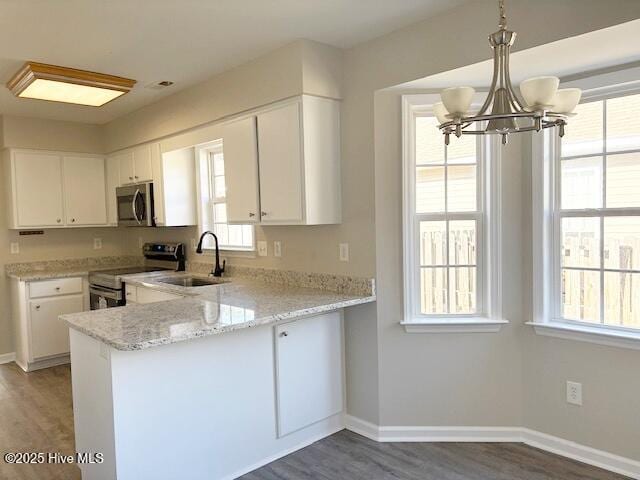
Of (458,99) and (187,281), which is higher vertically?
(458,99)

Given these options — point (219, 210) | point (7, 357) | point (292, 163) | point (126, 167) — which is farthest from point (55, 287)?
point (292, 163)

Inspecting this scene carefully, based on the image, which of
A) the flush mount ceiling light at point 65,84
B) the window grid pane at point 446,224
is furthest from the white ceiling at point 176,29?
the window grid pane at point 446,224

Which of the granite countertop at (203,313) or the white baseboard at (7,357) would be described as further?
the white baseboard at (7,357)

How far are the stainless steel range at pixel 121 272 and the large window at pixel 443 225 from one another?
252 cm

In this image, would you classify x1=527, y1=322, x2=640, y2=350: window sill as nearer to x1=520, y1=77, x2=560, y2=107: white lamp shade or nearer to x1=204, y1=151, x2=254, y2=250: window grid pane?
x1=520, y1=77, x2=560, y2=107: white lamp shade

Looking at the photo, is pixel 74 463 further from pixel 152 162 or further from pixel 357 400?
pixel 152 162

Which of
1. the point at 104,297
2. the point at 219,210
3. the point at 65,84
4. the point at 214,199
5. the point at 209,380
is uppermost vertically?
the point at 65,84

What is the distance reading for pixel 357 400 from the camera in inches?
121

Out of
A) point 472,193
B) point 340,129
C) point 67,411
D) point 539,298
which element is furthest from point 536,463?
point 67,411

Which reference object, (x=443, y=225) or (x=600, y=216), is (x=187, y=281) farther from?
(x=600, y=216)

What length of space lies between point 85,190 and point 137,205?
936 millimetres

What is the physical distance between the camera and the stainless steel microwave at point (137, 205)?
14.4ft

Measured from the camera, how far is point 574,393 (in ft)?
8.82

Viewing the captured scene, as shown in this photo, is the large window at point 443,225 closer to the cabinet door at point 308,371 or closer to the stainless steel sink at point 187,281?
the cabinet door at point 308,371
